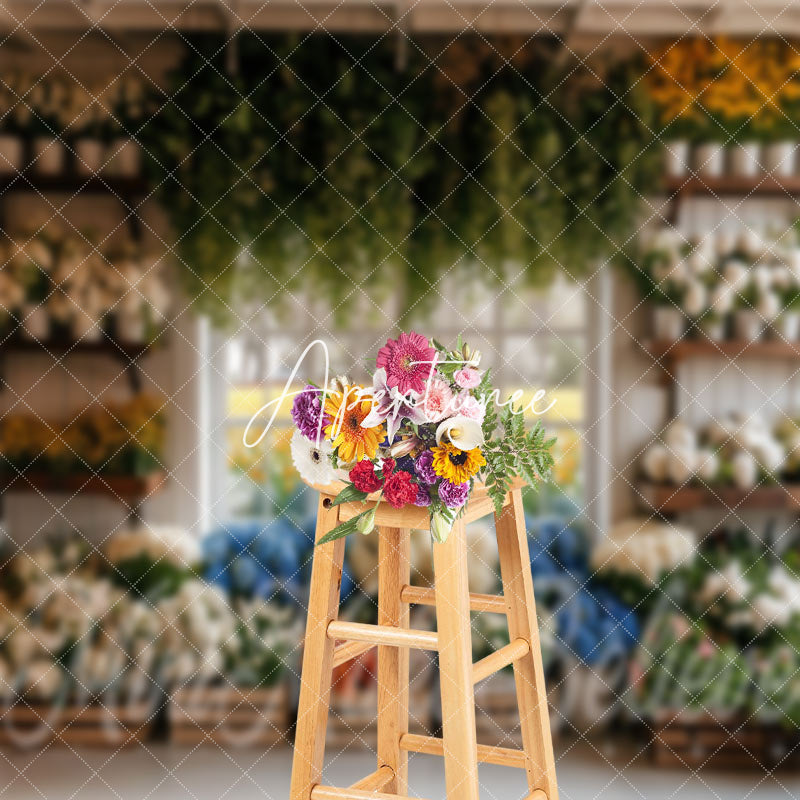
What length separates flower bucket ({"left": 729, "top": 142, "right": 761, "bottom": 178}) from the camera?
7.80 ft

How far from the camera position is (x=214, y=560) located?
2428 mm

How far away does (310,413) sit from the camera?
1.24 m

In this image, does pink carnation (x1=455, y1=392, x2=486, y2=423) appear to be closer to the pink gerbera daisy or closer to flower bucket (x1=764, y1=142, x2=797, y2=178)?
the pink gerbera daisy

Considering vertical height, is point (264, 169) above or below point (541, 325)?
above

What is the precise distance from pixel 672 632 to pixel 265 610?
3.32 feet

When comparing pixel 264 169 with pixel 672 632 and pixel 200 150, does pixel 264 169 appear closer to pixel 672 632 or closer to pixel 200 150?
pixel 200 150

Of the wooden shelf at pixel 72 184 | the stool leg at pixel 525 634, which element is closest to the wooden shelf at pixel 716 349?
the stool leg at pixel 525 634

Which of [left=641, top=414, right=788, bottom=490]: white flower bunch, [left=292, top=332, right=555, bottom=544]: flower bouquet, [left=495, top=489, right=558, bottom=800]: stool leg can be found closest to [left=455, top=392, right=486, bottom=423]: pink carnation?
[left=292, top=332, right=555, bottom=544]: flower bouquet

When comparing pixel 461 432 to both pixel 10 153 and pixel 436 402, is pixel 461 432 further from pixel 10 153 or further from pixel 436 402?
pixel 10 153

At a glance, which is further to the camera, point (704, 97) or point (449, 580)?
point (704, 97)

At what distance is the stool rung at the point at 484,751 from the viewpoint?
4.69ft

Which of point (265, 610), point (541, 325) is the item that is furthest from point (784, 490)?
point (265, 610)

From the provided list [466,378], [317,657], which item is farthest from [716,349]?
[317,657]

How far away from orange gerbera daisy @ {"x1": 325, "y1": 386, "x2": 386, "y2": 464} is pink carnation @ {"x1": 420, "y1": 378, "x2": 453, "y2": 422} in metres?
0.06
